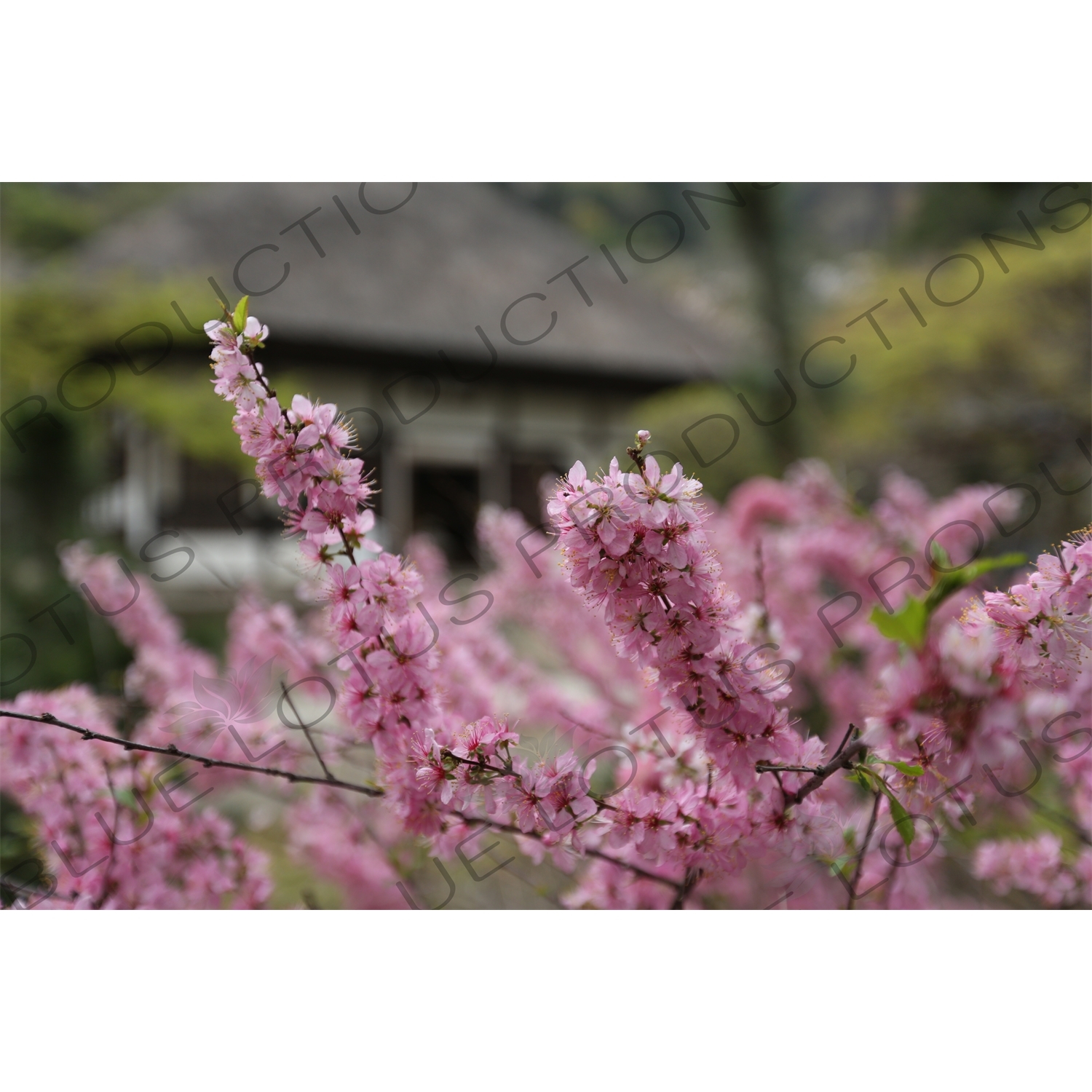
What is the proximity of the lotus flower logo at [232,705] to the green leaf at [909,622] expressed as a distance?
712mm

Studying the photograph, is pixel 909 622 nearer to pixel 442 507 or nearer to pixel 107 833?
pixel 107 833

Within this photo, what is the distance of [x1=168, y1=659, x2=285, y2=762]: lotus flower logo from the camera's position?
989mm

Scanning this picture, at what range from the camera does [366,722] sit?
2.06 feet

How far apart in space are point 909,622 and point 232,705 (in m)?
0.96

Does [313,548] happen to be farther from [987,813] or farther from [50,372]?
[50,372]

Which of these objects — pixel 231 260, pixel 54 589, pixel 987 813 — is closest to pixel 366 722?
pixel 987 813

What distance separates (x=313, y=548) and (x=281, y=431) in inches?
3.8

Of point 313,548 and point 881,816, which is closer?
point 313,548

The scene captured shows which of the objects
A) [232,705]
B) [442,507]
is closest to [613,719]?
[232,705]

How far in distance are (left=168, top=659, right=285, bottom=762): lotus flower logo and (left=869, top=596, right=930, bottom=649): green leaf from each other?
2.34 feet

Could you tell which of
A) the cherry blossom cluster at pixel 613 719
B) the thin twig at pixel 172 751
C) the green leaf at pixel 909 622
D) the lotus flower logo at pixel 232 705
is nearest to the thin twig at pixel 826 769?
the cherry blossom cluster at pixel 613 719

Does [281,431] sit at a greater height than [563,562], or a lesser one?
greater

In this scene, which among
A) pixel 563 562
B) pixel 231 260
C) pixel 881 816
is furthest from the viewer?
pixel 231 260

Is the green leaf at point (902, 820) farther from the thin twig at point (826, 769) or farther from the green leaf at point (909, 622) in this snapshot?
the green leaf at point (909, 622)
